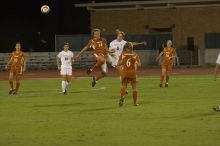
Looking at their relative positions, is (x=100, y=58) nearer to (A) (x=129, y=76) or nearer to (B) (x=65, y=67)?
(B) (x=65, y=67)

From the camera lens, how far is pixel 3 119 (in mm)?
17000

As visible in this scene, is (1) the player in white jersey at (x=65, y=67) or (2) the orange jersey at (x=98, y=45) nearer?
(1) the player in white jersey at (x=65, y=67)

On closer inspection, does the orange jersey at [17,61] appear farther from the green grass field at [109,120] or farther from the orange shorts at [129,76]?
the orange shorts at [129,76]

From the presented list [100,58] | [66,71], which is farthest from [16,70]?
[100,58]

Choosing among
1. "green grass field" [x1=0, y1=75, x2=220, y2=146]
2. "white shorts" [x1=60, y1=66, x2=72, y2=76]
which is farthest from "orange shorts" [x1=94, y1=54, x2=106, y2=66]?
"green grass field" [x1=0, y1=75, x2=220, y2=146]

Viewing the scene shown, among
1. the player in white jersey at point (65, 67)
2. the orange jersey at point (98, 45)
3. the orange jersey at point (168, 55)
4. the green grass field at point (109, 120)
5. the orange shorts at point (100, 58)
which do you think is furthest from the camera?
the orange jersey at point (168, 55)

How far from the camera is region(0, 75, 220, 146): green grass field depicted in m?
13.0

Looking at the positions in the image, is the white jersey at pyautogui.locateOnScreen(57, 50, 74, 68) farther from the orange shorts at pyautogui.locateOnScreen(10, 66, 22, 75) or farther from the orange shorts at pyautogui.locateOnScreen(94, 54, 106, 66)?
the orange shorts at pyautogui.locateOnScreen(10, 66, 22, 75)

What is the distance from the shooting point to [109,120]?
16.3 metres

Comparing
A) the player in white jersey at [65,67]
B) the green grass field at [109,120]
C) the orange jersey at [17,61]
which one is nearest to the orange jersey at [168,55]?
the green grass field at [109,120]

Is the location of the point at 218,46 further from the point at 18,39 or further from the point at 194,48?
the point at 18,39

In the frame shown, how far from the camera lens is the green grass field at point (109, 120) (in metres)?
13.0

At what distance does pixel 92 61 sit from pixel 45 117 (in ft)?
117

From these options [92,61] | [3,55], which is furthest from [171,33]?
[3,55]
